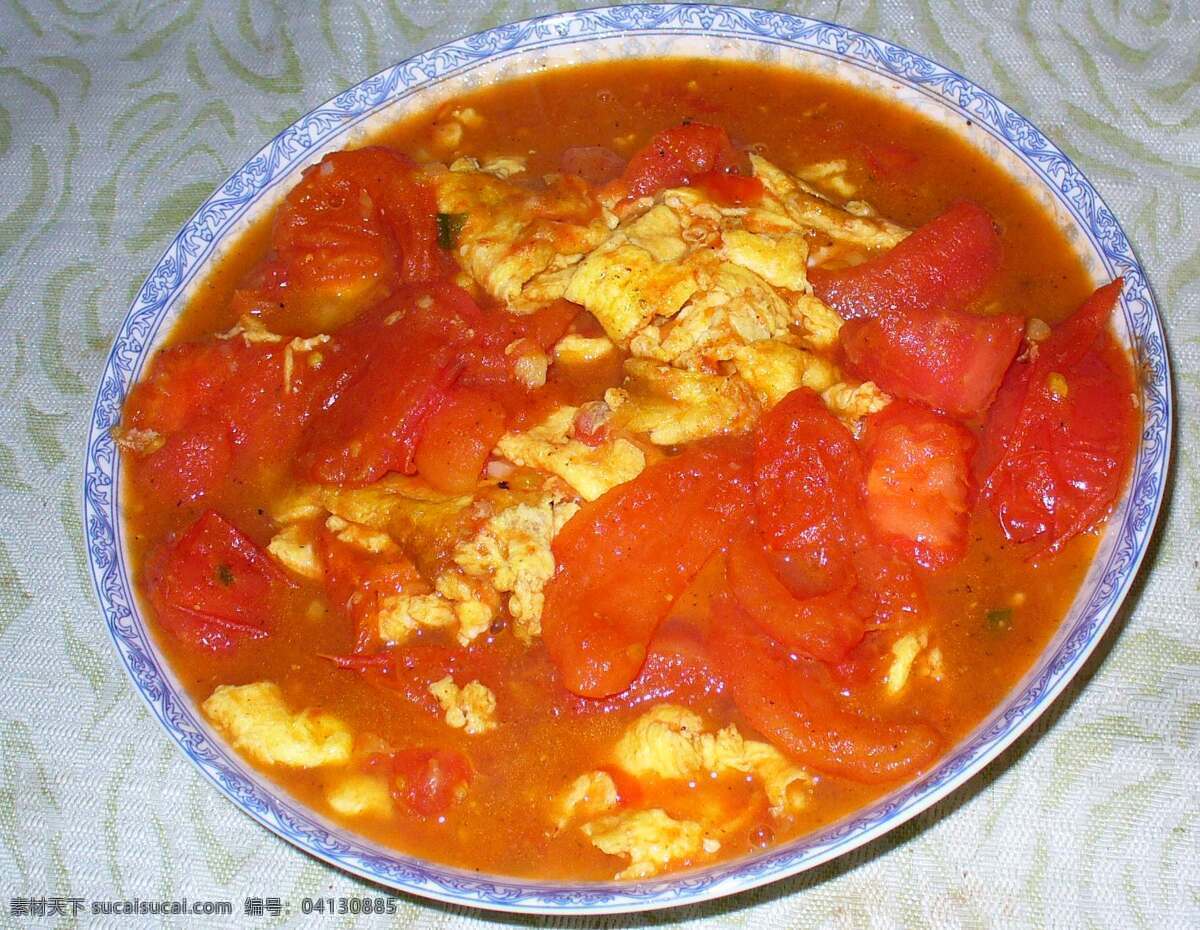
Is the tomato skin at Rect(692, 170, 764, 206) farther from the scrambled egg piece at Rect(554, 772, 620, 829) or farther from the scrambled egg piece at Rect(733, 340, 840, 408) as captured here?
the scrambled egg piece at Rect(554, 772, 620, 829)

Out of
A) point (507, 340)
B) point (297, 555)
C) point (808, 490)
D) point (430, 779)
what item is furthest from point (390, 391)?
point (808, 490)

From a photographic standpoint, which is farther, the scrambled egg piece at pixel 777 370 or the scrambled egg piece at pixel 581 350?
the scrambled egg piece at pixel 581 350

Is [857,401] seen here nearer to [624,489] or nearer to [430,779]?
[624,489]

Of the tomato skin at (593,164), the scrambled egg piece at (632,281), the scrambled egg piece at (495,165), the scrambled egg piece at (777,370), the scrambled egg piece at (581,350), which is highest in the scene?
the scrambled egg piece at (495,165)

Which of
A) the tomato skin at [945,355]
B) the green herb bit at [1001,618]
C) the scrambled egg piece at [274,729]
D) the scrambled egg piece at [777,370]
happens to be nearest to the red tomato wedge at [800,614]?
the green herb bit at [1001,618]

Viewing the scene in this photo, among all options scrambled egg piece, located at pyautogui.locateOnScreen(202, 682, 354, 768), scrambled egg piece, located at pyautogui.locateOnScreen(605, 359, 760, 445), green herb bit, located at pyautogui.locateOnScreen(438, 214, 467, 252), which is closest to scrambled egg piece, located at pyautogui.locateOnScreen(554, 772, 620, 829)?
scrambled egg piece, located at pyautogui.locateOnScreen(202, 682, 354, 768)

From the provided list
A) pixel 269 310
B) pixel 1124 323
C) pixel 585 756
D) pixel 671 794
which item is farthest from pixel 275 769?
pixel 1124 323

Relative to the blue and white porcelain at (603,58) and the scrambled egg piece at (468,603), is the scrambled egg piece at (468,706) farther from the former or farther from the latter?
the blue and white porcelain at (603,58)
